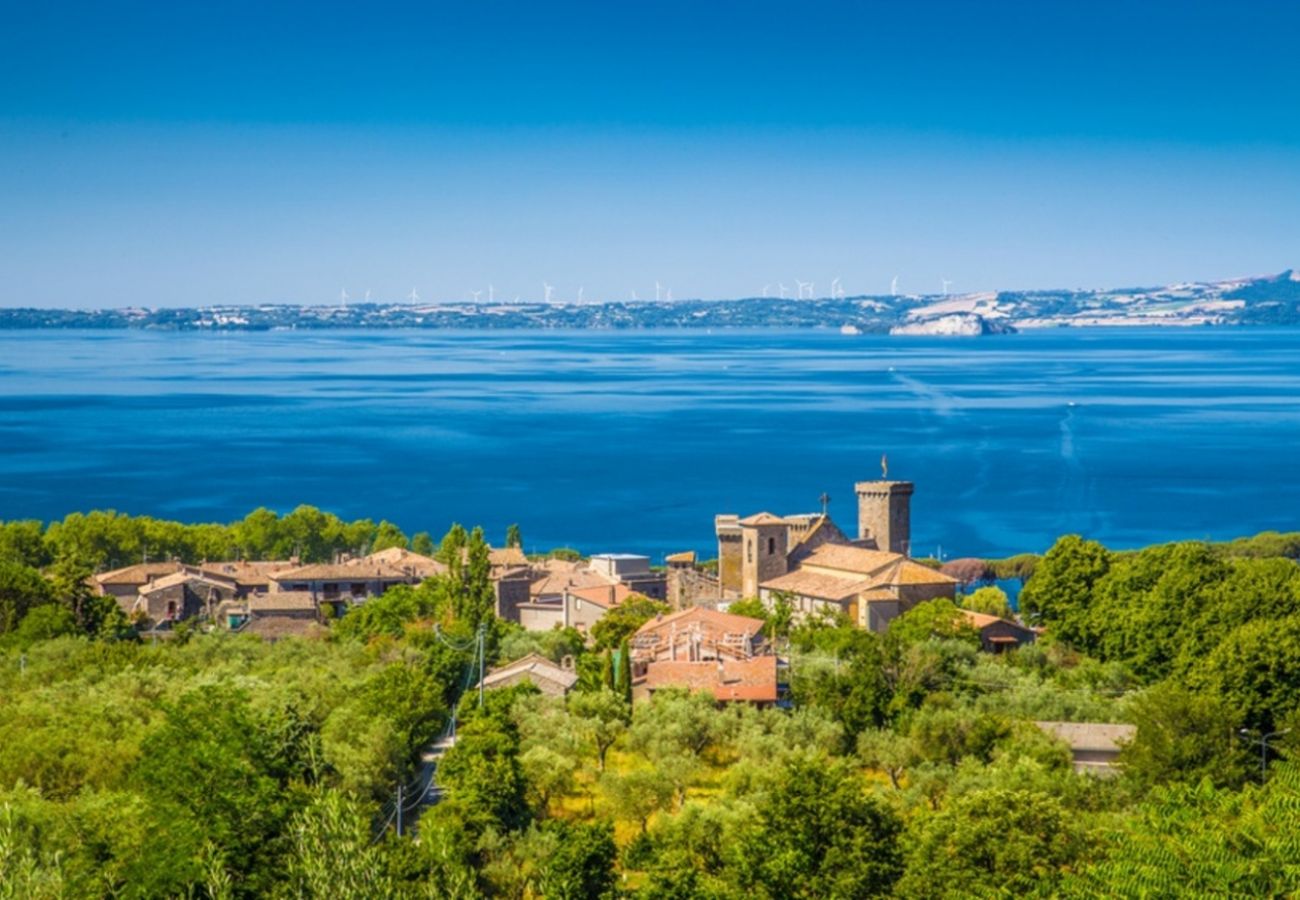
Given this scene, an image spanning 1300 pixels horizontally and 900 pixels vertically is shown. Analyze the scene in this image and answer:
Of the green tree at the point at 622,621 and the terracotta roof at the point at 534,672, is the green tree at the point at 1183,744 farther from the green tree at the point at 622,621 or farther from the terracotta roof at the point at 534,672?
the green tree at the point at 622,621

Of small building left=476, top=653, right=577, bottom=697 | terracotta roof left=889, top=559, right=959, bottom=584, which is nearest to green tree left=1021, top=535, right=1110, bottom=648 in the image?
terracotta roof left=889, top=559, right=959, bottom=584

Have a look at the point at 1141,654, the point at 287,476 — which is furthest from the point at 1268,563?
the point at 287,476

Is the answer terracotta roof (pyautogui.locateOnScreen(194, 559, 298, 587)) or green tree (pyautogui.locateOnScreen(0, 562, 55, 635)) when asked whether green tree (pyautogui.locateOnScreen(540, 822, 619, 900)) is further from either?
terracotta roof (pyautogui.locateOnScreen(194, 559, 298, 587))

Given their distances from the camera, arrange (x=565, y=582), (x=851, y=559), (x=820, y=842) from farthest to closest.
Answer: (x=565, y=582)
(x=851, y=559)
(x=820, y=842)

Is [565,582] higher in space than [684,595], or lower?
lower

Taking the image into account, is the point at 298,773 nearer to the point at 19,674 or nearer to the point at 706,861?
the point at 706,861

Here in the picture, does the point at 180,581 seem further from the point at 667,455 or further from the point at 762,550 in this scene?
the point at 667,455

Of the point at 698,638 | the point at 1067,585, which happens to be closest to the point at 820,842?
the point at 698,638

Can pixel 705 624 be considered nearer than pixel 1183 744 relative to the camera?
No
